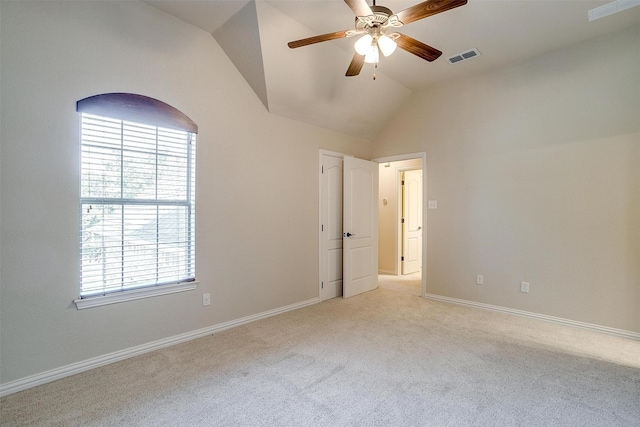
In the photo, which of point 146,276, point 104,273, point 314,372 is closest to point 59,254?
point 104,273

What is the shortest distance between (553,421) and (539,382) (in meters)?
0.48

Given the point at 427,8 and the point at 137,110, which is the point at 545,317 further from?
the point at 137,110

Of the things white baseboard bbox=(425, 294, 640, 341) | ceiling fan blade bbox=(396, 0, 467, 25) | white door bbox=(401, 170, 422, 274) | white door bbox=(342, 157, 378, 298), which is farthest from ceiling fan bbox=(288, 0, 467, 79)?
white door bbox=(401, 170, 422, 274)

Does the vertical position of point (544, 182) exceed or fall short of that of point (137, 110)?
it falls short

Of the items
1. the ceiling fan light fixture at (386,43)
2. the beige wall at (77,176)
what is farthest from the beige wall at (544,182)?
the ceiling fan light fixture at (386,43)

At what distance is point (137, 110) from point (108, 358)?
2104mm

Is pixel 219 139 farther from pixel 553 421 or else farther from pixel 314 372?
pixel 553 421

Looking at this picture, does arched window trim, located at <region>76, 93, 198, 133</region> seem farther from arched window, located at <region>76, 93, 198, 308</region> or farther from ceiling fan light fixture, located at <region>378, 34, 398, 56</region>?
ceiling fan light fixture, located at <region>378, 34, 398, 56</region>

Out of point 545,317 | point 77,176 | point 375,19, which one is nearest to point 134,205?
point 77,176

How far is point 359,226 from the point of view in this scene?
4.70 m

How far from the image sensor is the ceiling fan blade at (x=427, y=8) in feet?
6.01

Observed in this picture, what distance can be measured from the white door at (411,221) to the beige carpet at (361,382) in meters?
2.88

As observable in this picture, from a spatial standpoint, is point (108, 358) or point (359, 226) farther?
point (359, 226)

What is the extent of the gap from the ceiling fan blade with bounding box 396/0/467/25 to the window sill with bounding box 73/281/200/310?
2897mm
